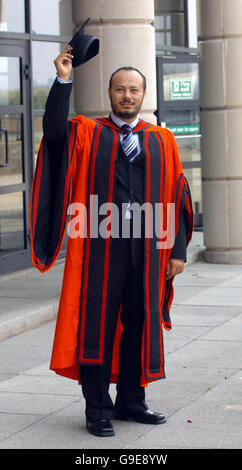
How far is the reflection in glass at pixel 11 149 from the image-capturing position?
36.7 feet

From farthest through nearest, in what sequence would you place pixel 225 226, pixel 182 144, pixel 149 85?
pixel 182 144, pixel 225 226, pixel 149 85

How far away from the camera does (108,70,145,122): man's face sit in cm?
546

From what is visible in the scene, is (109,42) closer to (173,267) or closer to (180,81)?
(173,267)

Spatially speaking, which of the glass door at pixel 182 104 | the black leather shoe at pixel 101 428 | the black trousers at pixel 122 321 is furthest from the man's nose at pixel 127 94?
the glass door at pixel 182 104

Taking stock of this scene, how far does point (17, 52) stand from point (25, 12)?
0.53m

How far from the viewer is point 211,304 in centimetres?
968

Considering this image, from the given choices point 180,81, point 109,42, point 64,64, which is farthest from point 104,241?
point 180,81

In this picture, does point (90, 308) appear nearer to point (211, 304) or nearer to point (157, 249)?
point (157, 249)

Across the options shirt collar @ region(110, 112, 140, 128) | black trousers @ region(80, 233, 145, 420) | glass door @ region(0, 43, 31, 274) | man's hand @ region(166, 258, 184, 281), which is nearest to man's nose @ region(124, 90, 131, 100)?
shirt collar @ region(110, 112, 140, 128)

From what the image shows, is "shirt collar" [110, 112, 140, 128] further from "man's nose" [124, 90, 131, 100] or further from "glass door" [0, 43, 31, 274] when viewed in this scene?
"glass door" [0, 43, 31, 274]

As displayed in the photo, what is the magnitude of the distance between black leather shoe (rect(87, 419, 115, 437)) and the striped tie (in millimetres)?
1406

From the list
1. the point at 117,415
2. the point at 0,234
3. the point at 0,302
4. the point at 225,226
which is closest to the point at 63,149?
the point at 117,415

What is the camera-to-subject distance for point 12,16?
11297mm

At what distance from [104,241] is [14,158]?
6098mm
